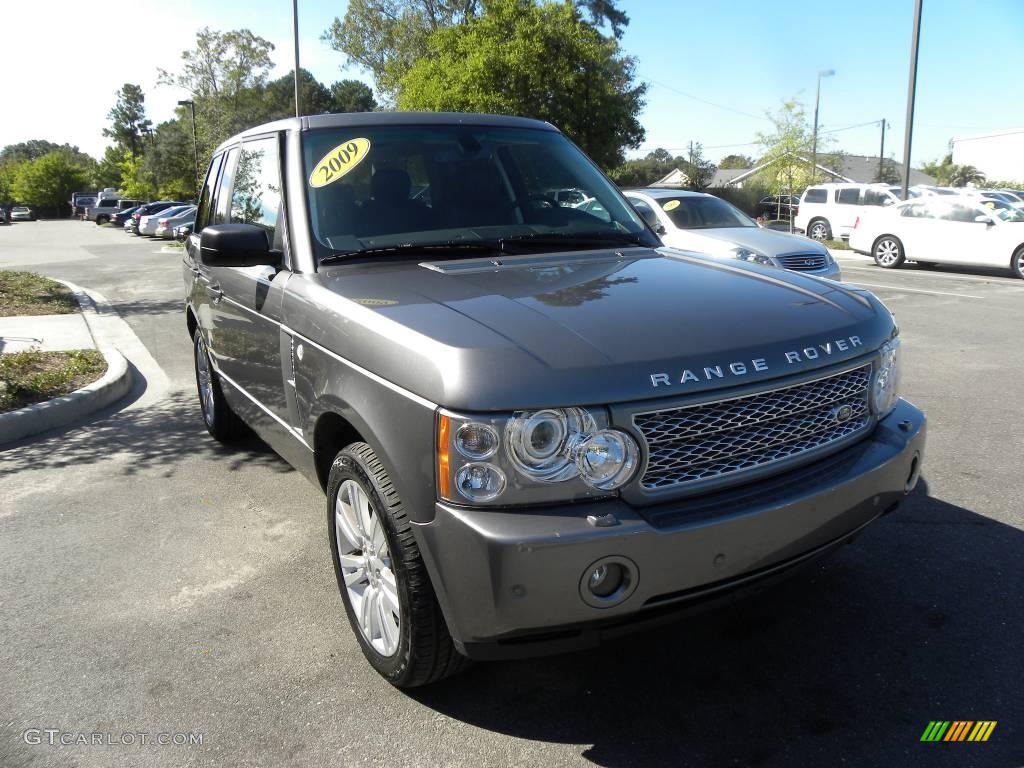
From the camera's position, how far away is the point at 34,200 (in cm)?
8488

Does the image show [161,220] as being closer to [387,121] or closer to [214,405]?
[214,405]

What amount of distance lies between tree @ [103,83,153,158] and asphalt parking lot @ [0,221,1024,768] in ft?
365

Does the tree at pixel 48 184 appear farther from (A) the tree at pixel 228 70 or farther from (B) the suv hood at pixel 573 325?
(B) the suv hood at pixel 573 325

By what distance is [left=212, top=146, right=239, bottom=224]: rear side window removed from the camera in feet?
15.3

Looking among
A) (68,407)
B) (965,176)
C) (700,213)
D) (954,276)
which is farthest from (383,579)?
(965,176)

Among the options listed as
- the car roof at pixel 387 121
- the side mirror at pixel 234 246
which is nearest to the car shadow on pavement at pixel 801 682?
the side mirror at pixel 234 246

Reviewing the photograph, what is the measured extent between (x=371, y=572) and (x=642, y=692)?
3.32 feet

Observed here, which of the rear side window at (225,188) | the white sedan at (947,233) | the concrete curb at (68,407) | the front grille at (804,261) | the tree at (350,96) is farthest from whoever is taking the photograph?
the tree at (350,96)

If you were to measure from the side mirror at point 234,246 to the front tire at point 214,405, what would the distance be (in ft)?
6.02

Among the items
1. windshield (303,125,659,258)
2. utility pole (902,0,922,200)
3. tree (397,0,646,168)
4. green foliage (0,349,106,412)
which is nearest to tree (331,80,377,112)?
tree (397,0,646,168)

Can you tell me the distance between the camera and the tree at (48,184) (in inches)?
3327

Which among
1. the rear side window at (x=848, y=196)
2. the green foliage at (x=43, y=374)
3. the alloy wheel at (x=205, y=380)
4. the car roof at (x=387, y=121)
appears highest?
the rear side window at (x=848, y=196)

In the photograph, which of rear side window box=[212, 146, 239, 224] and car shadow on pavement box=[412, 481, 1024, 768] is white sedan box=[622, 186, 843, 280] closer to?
rear side window box=[212, 146, 239, 224]

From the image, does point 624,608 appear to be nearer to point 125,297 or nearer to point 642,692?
point 642,692
